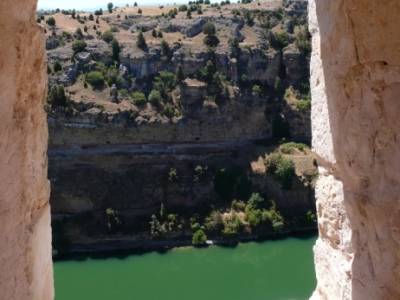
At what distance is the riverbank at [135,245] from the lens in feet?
82.2

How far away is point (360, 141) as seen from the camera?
213cm

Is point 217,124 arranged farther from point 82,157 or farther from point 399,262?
point 399,262

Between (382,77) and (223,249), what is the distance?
2311 cm

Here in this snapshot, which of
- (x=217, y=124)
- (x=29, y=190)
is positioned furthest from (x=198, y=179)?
(x=29, y=190)

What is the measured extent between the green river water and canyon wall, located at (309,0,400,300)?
1751cm

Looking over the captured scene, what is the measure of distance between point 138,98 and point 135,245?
791 cm

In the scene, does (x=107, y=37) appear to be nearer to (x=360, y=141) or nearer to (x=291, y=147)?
(x=291, y=147)

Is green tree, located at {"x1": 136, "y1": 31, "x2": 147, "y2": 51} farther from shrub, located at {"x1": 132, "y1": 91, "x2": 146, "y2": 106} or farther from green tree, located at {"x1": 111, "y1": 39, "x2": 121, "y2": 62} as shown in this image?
shrub, located at {"x1": 132, "y1": 91, "x2": 146, "y2": 106}

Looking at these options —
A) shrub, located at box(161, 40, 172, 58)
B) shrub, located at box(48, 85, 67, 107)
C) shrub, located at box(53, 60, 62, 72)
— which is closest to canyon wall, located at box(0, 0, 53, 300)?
shrub, located at box(48, 85, 67, 107)

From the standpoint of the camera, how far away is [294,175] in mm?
27828

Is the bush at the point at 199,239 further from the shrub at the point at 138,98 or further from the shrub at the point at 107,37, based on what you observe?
the shrub at the point at 107,37

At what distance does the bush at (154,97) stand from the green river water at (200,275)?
8414mm

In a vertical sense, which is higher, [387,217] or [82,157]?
[82,157]

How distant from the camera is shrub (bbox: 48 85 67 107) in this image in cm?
2892
